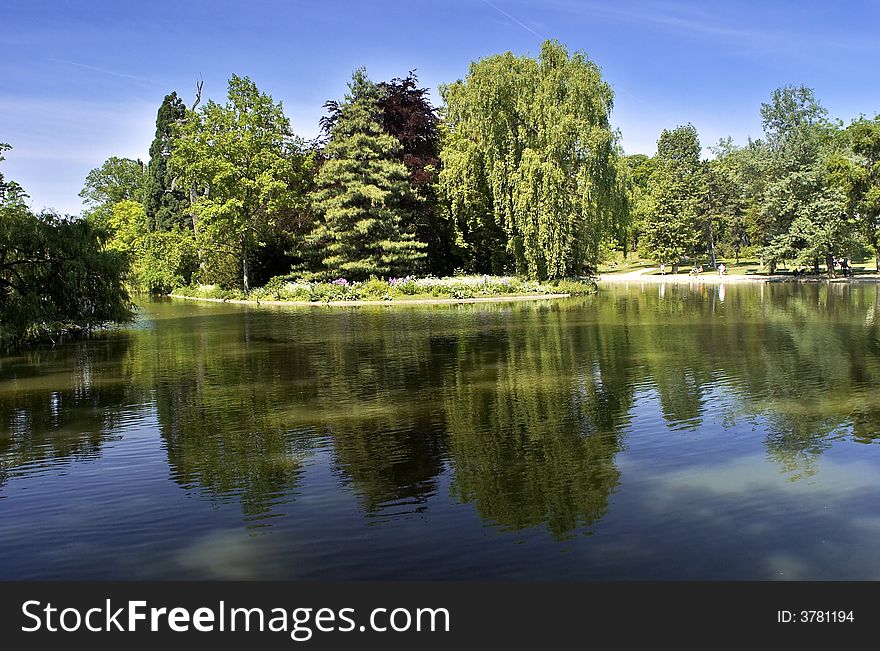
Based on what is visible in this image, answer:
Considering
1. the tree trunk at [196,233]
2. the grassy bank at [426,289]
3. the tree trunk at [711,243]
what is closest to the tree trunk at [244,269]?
the tree trunk at [196,233]

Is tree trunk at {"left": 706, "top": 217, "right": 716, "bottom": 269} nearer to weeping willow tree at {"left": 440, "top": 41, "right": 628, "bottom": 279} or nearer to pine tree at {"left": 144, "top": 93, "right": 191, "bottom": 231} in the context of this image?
weeping willow tree at {"left": 440, "top": 41, "right": 628, "bottom": 279}

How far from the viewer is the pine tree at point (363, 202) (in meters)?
46.4

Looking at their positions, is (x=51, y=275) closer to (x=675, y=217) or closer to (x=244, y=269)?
(x=244, y=269)

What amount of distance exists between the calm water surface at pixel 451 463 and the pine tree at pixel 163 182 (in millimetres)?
47690

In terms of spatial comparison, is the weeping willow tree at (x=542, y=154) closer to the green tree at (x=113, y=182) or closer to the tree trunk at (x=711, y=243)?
the tree trunk at (x=711, y=243)

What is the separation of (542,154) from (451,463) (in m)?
35.1

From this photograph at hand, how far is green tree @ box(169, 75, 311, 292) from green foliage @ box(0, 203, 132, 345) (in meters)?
23.7

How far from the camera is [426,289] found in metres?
44.5

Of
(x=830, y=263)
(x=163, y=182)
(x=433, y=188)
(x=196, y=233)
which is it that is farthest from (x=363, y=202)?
(x=830, y=263)

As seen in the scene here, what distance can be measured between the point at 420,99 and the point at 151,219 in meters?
29.8

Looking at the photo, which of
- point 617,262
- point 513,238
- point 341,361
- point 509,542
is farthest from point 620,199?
point 617,262

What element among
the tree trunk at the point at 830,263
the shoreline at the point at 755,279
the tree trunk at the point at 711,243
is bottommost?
the shoreline at the point at 755,279

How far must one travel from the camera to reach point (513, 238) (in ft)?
147

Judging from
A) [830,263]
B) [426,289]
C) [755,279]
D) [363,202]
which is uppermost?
[363,202]
